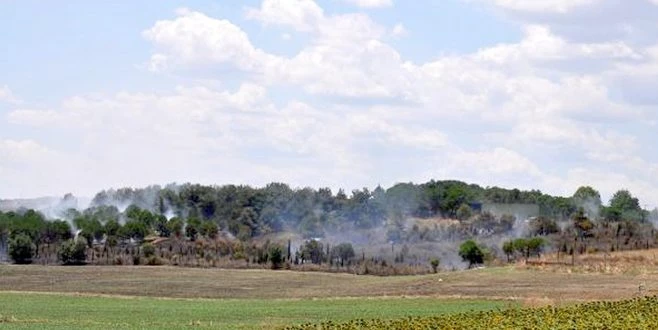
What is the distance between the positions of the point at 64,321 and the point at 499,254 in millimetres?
99421

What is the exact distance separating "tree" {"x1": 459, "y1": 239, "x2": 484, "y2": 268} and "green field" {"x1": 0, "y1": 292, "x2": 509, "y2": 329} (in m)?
66.7

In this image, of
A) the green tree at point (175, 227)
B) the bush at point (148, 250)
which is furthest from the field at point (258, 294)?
the green tree at point (175, 227)

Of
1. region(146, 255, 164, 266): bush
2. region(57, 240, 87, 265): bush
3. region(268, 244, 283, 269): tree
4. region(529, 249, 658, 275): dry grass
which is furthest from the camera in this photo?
region(268, 244, 283, 269): tree

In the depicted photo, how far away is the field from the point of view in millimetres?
61406

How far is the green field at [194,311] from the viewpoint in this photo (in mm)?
56625

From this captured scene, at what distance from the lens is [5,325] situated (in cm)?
5316

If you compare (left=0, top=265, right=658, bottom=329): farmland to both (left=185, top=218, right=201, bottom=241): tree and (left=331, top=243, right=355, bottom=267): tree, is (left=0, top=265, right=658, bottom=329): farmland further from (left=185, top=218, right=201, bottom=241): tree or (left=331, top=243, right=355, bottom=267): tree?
(left=185, top=218, right=201, bottom=241): tree

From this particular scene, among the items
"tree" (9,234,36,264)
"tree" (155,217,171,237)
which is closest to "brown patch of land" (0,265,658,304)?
"tree" (9,234,36,264)

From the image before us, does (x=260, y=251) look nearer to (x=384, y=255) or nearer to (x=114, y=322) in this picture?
(x=384, y=255)

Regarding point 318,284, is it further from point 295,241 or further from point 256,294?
point 295,241

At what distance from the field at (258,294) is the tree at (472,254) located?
2908 cm

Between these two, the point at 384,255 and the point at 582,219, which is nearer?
the point at 384,255

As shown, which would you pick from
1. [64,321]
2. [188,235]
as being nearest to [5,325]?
[64,321]

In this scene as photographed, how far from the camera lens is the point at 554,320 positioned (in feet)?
130
